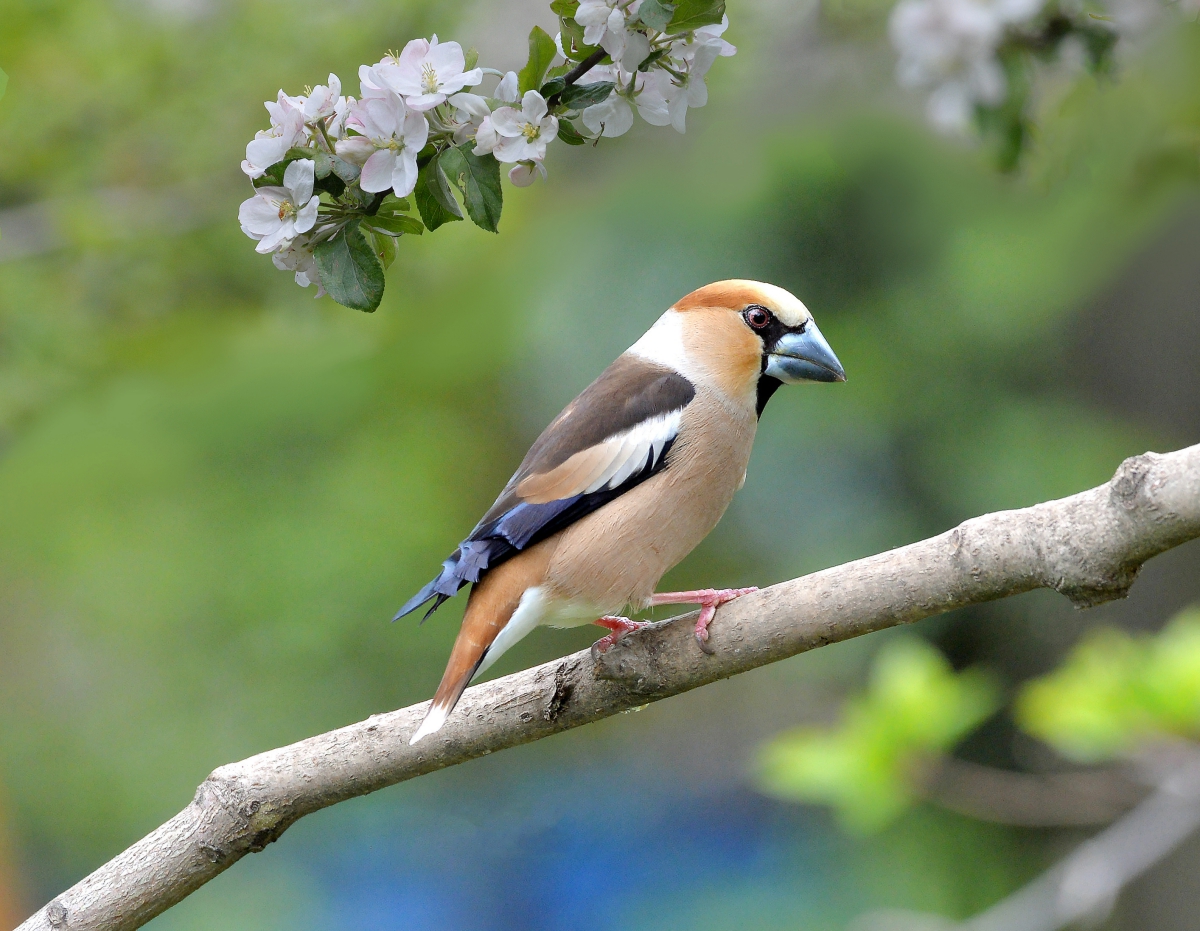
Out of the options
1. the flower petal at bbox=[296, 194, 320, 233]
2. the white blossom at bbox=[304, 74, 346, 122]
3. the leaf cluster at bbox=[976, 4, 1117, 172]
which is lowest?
the flower petal at bbox=[296, 194, 320, 233]

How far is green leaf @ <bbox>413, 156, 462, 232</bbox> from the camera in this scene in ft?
4.79

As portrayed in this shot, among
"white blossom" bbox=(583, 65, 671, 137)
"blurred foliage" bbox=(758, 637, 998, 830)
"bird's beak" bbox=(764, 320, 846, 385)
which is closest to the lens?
"white blossom" bbox=(583, 65, 671, 137)

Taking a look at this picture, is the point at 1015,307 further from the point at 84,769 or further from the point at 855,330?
the point at 84,769

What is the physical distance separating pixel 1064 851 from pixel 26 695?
4802mm

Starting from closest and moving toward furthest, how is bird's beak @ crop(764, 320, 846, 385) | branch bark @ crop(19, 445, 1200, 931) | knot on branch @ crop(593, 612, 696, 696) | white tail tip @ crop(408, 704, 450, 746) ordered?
branch bark @ crop(19, 445, 1200, 931) → white tail tip @ crop(408, 704, 450, 746) → knot on branch @ crop(593, 612, 696, 696) → bird's beak @ crop(764, 320, 846, 385)

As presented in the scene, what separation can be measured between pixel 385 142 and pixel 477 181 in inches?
4.7

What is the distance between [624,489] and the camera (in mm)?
2057

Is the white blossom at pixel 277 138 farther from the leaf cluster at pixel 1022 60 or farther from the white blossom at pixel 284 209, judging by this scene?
the leaf cluster at pixel 1022 60

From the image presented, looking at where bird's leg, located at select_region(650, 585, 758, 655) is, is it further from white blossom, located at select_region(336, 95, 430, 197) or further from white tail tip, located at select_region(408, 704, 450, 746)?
white blossom, located at select_region(336, 95, 430, 197)

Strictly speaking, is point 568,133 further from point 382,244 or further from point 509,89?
point 382,244

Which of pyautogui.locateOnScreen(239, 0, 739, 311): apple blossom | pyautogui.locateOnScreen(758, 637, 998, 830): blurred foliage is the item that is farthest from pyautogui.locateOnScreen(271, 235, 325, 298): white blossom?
pyautogui.locateOnScreen(758, 637, 998, 830): blurred foliage

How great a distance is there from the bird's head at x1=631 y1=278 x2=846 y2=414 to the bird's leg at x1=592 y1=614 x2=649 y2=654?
47 cm

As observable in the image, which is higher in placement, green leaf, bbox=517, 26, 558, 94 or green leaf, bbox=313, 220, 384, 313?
green leaf, bbox=517, 26, 558, 94

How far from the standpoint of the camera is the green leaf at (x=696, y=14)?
1385mm
